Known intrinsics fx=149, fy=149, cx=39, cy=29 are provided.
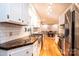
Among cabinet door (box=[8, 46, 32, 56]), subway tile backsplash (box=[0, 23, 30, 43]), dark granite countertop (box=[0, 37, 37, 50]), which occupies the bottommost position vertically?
cabinet door (box=[8, 46, 32, 56])

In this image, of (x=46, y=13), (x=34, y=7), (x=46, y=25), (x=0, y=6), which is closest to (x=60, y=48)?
(x=46, y=25)

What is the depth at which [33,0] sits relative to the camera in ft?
6.48

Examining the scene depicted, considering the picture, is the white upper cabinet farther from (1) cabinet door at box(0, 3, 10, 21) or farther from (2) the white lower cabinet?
(2) the white lower cabinet

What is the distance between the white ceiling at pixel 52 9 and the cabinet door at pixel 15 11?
208mm

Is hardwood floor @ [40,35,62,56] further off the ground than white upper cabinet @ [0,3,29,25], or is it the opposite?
white upper cabinet @ [0,3,29,25]

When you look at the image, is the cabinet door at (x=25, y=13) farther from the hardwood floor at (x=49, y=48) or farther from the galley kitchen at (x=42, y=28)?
the hardwood floor at (x=49, y=48)

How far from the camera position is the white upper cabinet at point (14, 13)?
75.4 inches

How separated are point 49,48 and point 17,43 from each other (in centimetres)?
43

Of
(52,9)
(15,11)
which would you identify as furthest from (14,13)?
(52,9)

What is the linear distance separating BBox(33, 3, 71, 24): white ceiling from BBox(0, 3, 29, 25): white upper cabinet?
16 centimetres

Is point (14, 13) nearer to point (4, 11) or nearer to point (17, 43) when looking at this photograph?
point (4, 11)

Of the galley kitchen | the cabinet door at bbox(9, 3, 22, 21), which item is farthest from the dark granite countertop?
the cabinet door at bbox(9, 3, 22, 21)

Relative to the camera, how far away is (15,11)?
1.95 metres

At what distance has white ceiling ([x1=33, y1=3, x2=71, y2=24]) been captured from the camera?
1951 millimetres
